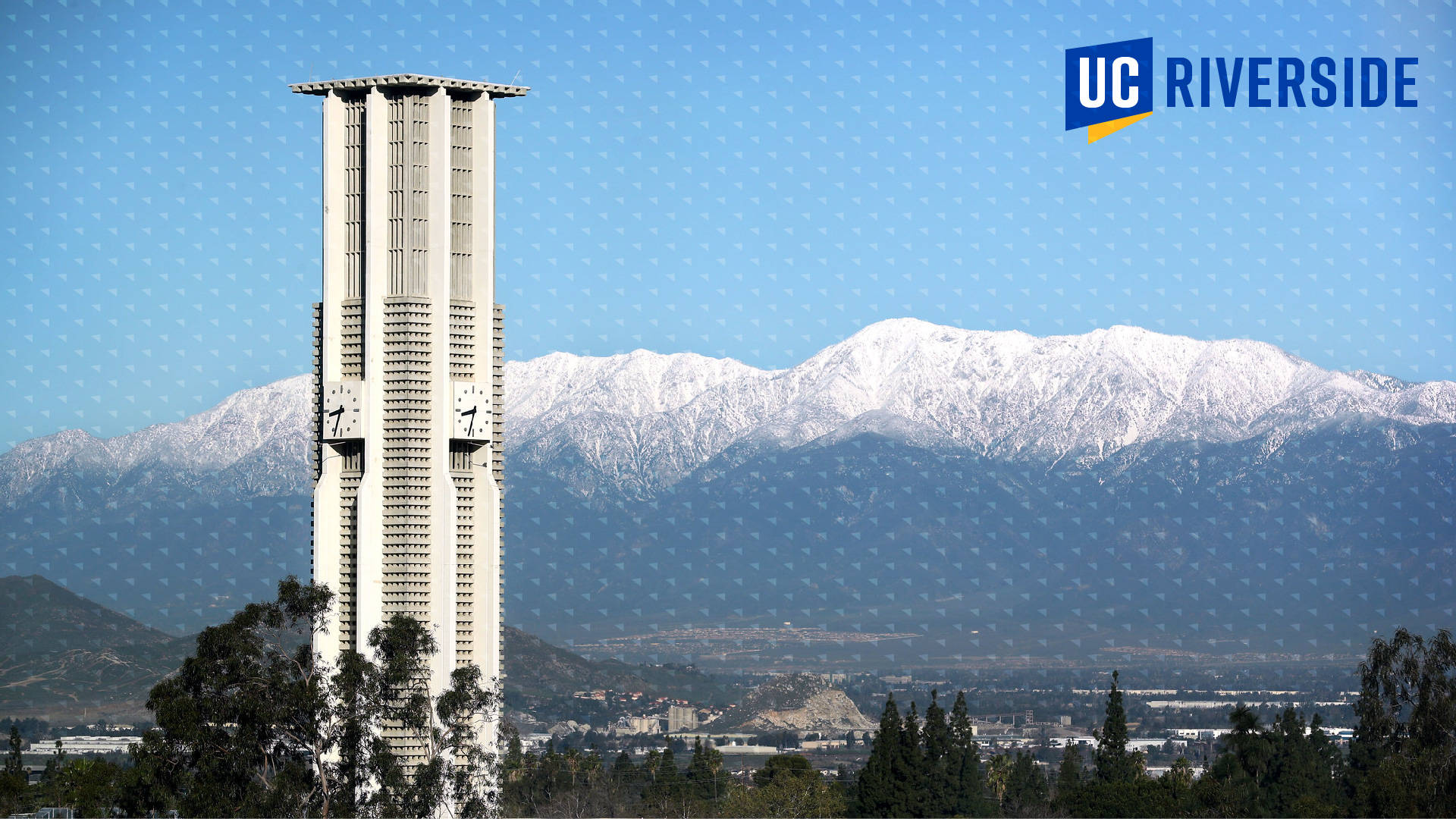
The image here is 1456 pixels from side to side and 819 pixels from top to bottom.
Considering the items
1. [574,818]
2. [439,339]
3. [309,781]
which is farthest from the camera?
[574,818]

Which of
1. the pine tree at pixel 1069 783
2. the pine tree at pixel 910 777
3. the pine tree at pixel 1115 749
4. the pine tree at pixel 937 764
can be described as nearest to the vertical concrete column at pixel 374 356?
the pine tree at pixel 910 777

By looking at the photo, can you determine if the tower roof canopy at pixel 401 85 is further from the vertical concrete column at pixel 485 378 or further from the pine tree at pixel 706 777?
the pine tree at pixel 706 777

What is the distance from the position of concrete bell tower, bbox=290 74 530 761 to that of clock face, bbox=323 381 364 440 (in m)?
0.07

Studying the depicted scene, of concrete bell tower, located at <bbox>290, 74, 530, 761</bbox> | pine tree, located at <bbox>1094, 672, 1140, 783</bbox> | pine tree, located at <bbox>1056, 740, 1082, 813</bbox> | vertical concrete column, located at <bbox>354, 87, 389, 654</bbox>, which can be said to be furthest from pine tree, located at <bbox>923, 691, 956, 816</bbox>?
vertical concrete column, located at <bbox>354, 87, 389, 654</bbox>

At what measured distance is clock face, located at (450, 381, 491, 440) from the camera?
78188 millimetres

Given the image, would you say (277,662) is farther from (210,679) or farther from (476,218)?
(476,218)

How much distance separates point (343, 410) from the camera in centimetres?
7794

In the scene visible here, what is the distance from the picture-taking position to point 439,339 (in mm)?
77875

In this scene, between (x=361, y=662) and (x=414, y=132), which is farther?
(x=414, y=132)

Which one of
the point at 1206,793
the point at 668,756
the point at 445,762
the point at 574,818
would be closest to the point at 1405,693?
the point at 1206,793

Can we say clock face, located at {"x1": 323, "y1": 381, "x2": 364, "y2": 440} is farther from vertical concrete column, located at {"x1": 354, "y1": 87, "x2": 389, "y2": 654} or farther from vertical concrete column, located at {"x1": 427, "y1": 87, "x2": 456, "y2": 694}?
vertical concrete column, located at {"x1": 427, "y1": 87, "x2": 456, "y2": 694}

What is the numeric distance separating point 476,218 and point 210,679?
86.5 ft

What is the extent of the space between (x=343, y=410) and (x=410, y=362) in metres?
3.55

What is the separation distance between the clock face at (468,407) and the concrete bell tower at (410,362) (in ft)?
0.21
